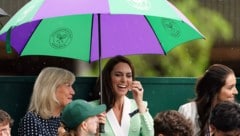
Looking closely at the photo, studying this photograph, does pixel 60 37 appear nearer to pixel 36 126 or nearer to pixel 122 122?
pixel 36 126

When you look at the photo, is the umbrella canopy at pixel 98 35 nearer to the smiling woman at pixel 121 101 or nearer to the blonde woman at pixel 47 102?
the smiling woman at pixel 121 101

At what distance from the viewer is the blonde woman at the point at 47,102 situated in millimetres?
5945

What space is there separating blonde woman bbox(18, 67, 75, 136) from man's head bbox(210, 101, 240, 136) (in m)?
1.83

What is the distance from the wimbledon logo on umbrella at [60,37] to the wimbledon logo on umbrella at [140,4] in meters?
0.99

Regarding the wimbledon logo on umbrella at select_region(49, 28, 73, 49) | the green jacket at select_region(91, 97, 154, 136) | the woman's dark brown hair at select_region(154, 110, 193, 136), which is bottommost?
the green jacket at select_region(91, 97, 154, 136)

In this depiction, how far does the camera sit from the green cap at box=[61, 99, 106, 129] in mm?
4706

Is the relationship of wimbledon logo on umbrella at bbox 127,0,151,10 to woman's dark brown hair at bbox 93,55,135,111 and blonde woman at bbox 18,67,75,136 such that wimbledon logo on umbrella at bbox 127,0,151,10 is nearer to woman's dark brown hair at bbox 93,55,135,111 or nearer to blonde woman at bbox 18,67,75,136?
woman's dark brown hair at bbox 93,55,135,111

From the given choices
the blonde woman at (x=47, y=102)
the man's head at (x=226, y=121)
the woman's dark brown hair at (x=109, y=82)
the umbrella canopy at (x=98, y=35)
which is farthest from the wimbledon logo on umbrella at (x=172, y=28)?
the man's head at (x=226, y=121)

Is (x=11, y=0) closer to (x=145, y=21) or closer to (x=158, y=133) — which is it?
(x=145, y=21)

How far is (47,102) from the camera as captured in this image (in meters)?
6.02

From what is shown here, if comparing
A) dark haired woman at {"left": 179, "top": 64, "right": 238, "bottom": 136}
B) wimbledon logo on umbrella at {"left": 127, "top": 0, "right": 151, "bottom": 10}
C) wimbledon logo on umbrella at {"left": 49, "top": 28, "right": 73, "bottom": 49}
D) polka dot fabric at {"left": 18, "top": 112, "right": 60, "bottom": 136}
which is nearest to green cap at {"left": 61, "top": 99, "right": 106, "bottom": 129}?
wimbledon logo on umbrella at {"left": 127, "top": 0, "right": 151, "bottom": 10}

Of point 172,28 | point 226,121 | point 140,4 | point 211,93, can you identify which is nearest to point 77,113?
point 140,4

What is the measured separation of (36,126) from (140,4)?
5.02ft

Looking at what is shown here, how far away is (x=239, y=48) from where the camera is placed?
7.81 meters
